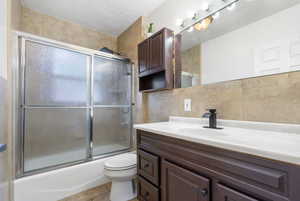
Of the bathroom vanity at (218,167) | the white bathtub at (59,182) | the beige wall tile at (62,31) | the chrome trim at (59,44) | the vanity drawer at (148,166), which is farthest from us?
the beige wall tile at (62,31)

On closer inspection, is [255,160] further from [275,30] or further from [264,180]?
[275,30]

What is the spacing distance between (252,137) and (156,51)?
1.26m

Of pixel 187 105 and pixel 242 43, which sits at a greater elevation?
pixel 242 43

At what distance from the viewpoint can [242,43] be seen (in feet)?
3.63

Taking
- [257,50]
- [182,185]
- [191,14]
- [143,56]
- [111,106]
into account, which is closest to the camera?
[182,185]

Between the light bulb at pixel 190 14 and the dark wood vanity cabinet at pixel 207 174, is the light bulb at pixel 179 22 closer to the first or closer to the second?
the light bulb at pixel 190 14

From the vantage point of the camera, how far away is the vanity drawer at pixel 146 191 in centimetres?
103

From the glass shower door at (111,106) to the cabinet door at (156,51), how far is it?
73cm

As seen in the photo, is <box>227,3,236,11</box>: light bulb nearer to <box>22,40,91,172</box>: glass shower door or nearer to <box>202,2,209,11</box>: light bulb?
<box>202,2,209,11</box>: light bulb

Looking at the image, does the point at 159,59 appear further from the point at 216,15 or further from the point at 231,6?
the point at 231,6

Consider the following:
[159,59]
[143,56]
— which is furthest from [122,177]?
[143,56]

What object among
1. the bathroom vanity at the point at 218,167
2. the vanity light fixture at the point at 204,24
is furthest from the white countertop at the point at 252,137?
the vanity light fixture at the point at 204,24

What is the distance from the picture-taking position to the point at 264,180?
52 cm

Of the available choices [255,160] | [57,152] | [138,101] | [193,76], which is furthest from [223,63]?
[57,152]
